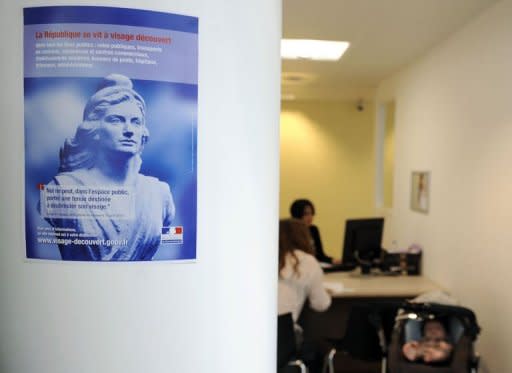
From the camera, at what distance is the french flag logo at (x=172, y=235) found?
963 millimetres

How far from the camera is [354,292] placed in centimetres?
365

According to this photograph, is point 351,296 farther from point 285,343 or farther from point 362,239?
point 285,343

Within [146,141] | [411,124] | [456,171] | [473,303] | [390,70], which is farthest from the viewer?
[390,70]

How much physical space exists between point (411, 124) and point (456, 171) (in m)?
1.27

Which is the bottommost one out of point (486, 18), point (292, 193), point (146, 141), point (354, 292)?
point (354, 292)

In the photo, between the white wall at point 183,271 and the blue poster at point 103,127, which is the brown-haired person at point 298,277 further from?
the blue poster at point 103,127

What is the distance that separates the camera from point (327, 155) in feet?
25.2

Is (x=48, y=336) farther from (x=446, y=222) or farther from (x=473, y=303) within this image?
(x=446, y=222)

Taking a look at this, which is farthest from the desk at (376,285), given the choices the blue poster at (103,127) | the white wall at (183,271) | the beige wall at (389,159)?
the blue poster at (103,127)

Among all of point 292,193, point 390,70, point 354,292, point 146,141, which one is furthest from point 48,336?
point 292,193

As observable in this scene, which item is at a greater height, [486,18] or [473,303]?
[486,18]

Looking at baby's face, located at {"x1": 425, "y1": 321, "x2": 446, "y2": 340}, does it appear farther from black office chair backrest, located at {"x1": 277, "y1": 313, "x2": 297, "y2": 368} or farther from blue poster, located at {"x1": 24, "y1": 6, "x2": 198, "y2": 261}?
blue poster, located at {"x1": 24, "y1": 6, "x2": 198, "y2": 261}

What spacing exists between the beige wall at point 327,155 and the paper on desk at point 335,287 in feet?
12.8

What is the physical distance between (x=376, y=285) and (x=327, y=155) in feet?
13.4
